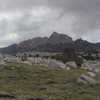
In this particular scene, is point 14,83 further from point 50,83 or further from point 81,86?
point 81,86

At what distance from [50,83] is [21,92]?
20.9ft

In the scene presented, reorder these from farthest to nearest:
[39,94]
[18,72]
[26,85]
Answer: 1. [18,72]
2. [26,85]
3. [39,94]

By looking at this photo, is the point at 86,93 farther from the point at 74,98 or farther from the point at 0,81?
the point at 0,81

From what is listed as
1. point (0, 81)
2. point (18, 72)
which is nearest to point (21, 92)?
point (0, 81)

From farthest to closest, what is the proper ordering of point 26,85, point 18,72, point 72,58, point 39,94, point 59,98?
point 72,58 < point 18,72 < point 26,85 < point 39,94 < point 59,98

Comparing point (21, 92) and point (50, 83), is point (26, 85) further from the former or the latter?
point (21, 92)

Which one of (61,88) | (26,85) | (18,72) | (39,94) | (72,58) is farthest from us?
(72,58)

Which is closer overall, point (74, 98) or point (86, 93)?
point (74, 98)

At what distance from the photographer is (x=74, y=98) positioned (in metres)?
21.5

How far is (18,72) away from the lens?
123 feet

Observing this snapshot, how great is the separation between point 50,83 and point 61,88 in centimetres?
362

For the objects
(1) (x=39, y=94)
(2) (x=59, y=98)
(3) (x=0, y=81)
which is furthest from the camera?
(3) (x=0, y=81)

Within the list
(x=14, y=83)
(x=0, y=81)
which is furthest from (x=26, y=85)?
(x=0, y=81)

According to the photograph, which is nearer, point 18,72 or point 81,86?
point 81,86
